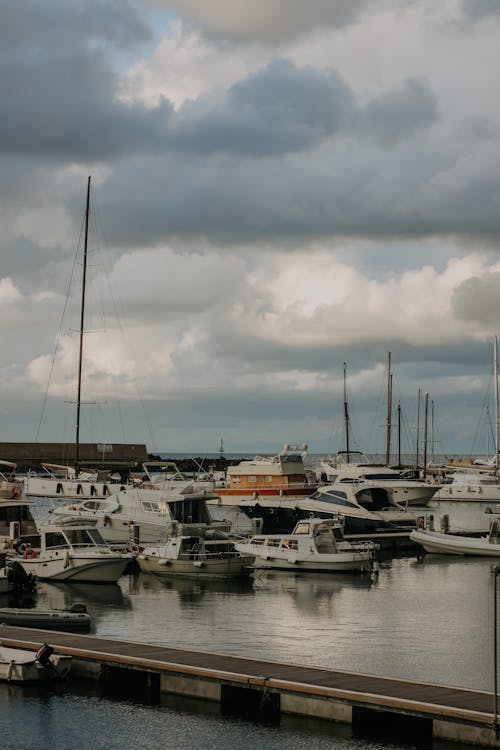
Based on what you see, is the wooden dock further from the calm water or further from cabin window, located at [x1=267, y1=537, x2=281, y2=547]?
cabin window, located at [x1=267, y1=537, x2=281, y2=547]

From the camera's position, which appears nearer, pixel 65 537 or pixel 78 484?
pixel 65 537

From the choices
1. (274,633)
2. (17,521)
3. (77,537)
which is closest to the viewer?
(274,633)

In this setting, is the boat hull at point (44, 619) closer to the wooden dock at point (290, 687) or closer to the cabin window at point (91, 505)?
the wooden dock at point (290, 687)

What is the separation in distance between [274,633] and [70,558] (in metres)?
12.3

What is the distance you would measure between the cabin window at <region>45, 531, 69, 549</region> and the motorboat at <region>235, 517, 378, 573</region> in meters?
9.97

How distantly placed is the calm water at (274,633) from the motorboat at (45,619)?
0.98 m

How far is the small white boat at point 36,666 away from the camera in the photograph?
93.6 feet

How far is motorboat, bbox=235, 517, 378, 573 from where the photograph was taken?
50.6 m

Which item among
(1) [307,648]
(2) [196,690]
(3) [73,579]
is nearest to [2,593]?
(3) [73,579]

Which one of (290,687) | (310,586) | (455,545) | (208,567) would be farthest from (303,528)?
(290,687)

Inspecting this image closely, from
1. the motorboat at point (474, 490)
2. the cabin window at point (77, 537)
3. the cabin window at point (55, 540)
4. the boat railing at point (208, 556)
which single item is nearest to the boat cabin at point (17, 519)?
the cabin window at point (55, 540)

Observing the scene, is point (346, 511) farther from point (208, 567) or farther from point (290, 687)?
point (290, 687)

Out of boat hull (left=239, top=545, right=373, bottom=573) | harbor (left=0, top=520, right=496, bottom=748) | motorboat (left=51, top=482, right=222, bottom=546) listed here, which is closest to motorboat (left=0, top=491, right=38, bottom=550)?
harbor (left=0, top=520, right=496, bottom=748)

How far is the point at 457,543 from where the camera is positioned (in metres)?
58.6
